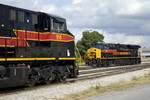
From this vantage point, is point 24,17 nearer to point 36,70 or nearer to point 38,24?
point 38,24

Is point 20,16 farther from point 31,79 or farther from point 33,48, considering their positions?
point 31,79

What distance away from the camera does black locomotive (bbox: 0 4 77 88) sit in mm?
9406

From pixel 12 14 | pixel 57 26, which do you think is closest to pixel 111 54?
pixel 57 26

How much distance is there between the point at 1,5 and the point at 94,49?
19426mm

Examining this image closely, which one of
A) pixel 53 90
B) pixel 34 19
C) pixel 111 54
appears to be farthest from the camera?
pixel 111 54

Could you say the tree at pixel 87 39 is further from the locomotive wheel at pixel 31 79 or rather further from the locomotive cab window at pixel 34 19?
the locomotive wheel at pixel 31 79

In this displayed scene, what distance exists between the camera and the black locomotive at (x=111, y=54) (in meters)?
27.8

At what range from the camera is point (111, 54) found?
98.3ft

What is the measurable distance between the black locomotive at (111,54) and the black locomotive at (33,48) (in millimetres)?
14756

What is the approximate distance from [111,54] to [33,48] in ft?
68.7

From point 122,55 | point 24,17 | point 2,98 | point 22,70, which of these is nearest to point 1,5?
point 24,17

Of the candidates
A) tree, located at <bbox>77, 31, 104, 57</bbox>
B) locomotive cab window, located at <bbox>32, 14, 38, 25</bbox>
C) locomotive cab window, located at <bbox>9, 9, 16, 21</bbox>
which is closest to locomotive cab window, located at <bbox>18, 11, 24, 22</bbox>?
locomotive cab window, located at <bbox>9, 9, 16, 21</bbox>

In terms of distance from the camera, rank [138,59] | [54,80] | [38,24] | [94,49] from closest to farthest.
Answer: [38,24] → [54,80] → [94,49] → [138,59]

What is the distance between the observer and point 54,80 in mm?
12594
